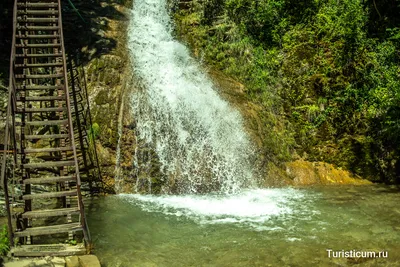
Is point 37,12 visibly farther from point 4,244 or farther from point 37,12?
point 4,244

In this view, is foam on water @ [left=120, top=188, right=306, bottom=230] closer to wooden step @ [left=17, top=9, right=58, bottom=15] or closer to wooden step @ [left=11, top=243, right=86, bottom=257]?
wooden step @ [left=11, top=243, right=86, bottom=257]

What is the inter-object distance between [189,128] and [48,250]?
→ 20.5 ft

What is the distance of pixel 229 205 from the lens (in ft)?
32.2

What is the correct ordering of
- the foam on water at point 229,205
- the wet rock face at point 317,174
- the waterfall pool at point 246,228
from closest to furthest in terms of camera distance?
the waterfall pool at point 246,228 < the foam on water at point 229,205 < the wet rock face at point 317,174

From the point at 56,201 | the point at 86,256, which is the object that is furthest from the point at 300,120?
the point at 86,256

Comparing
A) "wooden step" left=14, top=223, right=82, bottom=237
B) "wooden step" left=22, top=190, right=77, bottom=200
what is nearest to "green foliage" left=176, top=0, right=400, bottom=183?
"wooden step" left=22, top=190, right=77, bottom=200

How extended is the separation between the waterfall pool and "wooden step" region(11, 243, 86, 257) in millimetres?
512

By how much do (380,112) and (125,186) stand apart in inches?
351

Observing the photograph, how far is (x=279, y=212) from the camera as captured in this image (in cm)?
927

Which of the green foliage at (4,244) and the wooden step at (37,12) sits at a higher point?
the wooden step at (37,12)

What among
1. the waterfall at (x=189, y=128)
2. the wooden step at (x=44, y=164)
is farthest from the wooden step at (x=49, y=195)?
the waterfall at (x=189, y=128)

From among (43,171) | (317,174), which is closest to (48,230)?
(43,171)

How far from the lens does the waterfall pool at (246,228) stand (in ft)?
22.9

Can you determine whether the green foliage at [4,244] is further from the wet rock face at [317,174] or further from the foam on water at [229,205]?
the wet rock face at [317,174]
